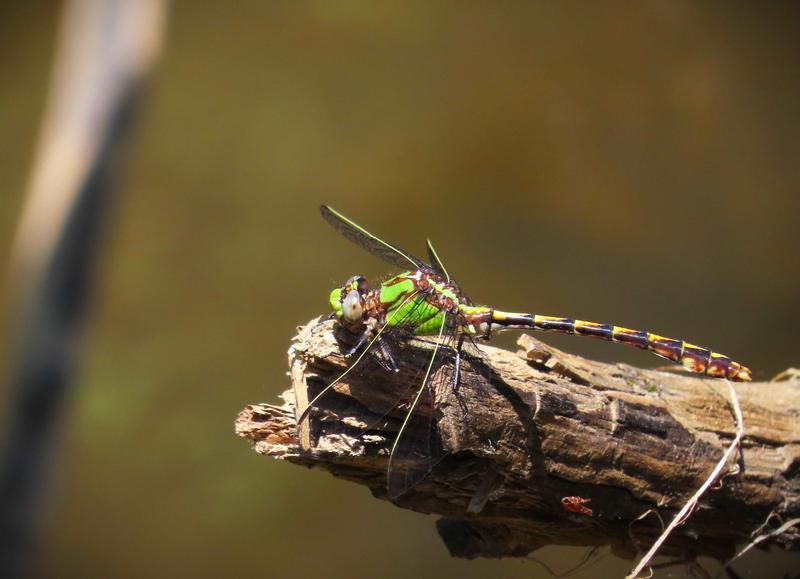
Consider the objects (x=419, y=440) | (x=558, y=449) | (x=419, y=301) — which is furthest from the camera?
(x=419, y=301)

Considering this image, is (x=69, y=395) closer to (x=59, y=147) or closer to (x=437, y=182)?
(x=59, y=147)

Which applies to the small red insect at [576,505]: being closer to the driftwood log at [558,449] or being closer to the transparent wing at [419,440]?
the driftwood log at [558,449]

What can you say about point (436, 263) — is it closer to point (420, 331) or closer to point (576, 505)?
point (420, 331)

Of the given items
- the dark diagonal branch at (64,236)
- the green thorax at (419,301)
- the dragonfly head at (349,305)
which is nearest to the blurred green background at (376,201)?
the green thorax at (419,301)

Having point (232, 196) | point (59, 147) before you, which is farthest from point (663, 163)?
point (59, 147)

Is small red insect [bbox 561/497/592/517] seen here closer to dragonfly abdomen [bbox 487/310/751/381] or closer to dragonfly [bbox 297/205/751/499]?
dragonfly [bbox 297/205/751/499]

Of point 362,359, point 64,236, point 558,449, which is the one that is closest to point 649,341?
point 558,449

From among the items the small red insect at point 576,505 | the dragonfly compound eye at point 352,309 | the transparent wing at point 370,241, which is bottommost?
the small red insect at point 576,505
